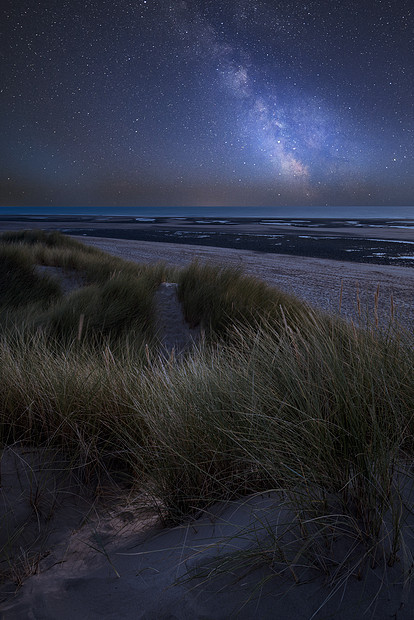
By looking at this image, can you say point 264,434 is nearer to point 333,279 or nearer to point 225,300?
point 225,300

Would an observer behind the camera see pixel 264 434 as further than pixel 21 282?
No

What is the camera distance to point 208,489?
164cm

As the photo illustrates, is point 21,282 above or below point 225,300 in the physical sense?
above

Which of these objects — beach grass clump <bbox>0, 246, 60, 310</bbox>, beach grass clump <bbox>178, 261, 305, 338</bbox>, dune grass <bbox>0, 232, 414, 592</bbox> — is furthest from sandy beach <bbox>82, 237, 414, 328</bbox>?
dune grass <bbox>0, 232, 414, 592</bbox>

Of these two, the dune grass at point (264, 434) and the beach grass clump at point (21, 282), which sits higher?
the beach grass clump at point (21, 282)

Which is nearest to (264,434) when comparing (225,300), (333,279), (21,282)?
(225,300)

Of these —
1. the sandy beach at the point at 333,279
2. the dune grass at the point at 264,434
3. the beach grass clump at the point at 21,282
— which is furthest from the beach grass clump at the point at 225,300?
the dune grass at the point at 264,434

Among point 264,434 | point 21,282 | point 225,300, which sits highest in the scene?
point 21,282

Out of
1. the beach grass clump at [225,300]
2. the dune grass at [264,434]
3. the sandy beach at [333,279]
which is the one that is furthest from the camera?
the sandy beach at [333,279]

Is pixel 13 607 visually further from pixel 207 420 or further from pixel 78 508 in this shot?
pixel 207 420

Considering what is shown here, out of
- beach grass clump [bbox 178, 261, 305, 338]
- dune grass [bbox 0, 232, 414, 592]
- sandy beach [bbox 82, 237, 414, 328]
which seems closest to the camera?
dune grass [bbox 0, 232, 414, 592]

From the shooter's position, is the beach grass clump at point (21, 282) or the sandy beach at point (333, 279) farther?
the sandy beach at point (333, 279)

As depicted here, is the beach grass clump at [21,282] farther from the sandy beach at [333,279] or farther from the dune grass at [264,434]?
the dune grass at [264,434]

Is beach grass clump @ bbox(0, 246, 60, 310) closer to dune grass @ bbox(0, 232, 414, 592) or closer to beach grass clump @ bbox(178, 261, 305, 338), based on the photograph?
beach grass clump @ bbox(178, 261, 305, 338)
